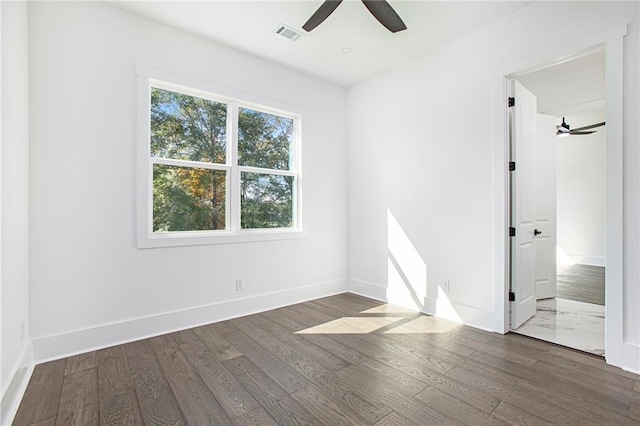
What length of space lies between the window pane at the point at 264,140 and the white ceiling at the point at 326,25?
71cm

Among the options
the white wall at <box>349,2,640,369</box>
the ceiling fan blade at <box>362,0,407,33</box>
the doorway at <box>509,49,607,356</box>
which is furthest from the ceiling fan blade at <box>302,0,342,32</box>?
the doorway at <box>509,49,607,356</box>

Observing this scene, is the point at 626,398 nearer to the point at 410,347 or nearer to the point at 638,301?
the point at 638,301

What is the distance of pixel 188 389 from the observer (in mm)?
2021

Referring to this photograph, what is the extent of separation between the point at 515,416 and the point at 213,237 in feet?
9.55

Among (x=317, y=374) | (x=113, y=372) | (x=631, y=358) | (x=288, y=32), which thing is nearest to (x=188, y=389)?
(x=113, y=372)

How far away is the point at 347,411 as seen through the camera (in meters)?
1.79

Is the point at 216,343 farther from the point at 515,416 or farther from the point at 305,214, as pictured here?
the point at 515,416

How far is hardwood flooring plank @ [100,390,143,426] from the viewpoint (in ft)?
5.62

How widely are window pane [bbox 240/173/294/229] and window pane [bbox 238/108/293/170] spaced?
0.58ft

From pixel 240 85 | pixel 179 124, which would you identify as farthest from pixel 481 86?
pixel 179 124

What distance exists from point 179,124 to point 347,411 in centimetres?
301

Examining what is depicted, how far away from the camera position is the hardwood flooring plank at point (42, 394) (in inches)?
68.8

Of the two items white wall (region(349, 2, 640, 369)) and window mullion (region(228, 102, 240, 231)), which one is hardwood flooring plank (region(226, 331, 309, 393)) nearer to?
window mullion (region(228, 102, 240, 231))

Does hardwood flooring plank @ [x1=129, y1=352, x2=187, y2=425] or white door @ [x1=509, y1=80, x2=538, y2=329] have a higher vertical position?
white door @ [x1=509, y1=80, x2=538, y2=329]
